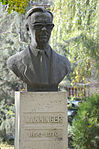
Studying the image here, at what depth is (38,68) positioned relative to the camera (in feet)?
11.8

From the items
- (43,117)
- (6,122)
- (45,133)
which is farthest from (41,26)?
(6,122)

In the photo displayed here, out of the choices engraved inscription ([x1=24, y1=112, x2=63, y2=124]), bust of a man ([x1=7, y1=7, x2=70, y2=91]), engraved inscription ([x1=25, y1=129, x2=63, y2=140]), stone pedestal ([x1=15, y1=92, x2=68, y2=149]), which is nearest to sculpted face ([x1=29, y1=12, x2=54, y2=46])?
bust of a man ([x1=7, y1=7, x2=70, y2=91])

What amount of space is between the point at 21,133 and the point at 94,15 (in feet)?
11.5

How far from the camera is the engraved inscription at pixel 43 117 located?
11.3 feet

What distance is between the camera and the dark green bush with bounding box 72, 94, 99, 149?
253 inches

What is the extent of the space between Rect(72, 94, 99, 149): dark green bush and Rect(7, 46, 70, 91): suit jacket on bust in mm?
3133

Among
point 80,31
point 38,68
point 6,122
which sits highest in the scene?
point 80,31

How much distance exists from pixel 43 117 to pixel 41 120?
1.7 inches

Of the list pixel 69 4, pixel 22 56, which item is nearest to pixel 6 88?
pixel 69 4

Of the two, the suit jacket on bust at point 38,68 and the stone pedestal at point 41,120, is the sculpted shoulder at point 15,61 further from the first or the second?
the stone pedestal at point 41,120

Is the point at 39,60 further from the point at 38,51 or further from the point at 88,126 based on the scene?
the point at 88,126

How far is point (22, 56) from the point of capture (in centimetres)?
363

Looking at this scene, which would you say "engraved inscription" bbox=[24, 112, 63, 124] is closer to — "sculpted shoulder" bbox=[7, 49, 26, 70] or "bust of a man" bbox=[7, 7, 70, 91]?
"bust of a man" bbox=[7, 7, 70, 91]

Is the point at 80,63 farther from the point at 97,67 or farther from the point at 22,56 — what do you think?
the point at 22,56
